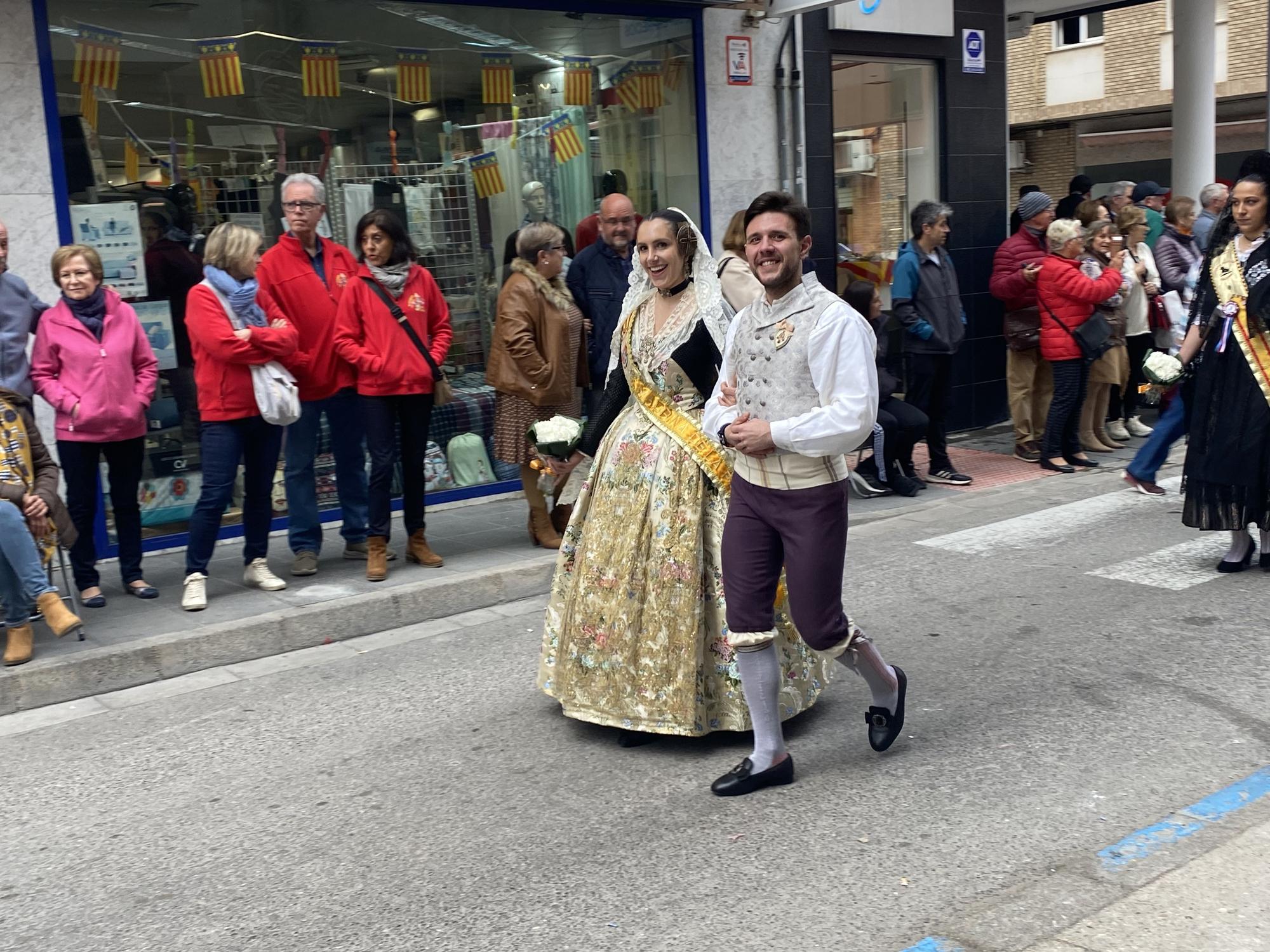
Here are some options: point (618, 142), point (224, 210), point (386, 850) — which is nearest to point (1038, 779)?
point (386, 850)

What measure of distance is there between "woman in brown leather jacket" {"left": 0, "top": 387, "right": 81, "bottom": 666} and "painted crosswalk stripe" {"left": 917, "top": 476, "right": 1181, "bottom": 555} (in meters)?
4.88

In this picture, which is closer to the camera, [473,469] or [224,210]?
[224,210]

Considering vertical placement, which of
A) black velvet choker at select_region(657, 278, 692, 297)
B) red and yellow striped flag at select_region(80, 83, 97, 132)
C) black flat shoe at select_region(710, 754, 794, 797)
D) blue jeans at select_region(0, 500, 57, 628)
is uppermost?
red and yellow striped flag at select_region(80, 83, 97, 132)

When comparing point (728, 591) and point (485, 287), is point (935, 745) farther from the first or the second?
point (485, 287)

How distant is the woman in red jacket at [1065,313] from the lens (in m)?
10.4

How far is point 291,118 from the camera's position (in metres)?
8.91

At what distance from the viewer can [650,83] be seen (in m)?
10.6

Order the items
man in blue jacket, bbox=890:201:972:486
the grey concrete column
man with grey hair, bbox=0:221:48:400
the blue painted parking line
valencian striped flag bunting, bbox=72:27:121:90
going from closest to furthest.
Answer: the blue painted parking line → man with grey hair, bbox=0:221:48:400 → valencian striped flag bunting, bbox=72:27:121:90 → man in blue jacket, bbox=890:201:972:486 → the grey concrete column

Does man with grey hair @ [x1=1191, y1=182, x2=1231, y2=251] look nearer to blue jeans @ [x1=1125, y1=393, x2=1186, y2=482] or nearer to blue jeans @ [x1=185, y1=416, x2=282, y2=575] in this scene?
blue jeans @ [x1=1125, y1=393, x2=1186, y2=482]

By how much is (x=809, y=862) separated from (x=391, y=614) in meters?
3.63

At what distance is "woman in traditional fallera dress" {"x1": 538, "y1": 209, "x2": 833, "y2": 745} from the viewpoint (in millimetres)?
4828

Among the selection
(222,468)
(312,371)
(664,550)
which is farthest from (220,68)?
(664,550)

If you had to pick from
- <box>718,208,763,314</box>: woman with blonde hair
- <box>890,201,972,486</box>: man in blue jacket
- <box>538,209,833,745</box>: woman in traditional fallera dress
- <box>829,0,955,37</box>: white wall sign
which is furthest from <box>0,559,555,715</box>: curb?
<box>829,0,955,37</box>: white wall sign

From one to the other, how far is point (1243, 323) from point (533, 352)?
379 centimetres
